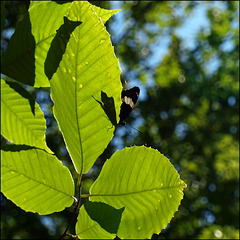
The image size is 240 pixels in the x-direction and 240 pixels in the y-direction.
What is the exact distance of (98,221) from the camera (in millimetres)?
586

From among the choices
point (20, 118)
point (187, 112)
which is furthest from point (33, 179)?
point (187, 112)

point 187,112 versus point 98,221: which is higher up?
point 98,221

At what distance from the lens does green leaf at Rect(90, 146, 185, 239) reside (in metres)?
0.59

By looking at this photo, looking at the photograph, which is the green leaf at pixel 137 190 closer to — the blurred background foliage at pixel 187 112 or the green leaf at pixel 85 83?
the green leaf at pixel 85 83

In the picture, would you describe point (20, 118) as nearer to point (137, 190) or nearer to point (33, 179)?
point (33, 179)

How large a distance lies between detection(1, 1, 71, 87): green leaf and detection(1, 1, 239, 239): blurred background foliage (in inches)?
279

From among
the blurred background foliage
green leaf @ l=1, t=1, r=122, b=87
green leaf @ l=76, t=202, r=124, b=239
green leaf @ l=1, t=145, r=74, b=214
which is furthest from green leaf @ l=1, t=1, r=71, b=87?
the blurred background foliage

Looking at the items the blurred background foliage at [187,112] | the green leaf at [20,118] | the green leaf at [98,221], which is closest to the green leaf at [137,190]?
the green leaf at [98,221]

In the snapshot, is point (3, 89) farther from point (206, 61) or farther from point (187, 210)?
point (206, 61)

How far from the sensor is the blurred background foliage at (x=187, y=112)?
328 inches

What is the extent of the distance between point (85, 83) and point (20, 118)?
142mm

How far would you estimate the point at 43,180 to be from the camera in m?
0.57

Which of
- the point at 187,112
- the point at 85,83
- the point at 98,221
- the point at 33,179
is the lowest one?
the point at 187,112

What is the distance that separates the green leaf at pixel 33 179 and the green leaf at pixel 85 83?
51 millimetres
